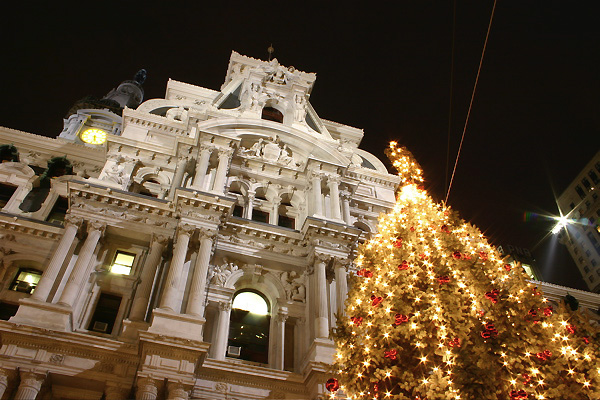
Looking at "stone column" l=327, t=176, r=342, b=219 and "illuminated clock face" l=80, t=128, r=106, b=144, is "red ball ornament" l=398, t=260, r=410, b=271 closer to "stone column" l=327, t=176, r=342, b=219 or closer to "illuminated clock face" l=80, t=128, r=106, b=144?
"stone column" l=327, t=176, r=342, b=219

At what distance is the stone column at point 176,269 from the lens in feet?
59.0

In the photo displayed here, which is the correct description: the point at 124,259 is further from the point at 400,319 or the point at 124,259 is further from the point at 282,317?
the point at 400,319

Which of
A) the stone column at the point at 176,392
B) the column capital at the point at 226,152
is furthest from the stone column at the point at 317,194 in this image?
the stone column at the point at 176,392

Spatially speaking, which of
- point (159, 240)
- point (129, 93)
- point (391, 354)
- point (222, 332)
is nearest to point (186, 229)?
point (159, 240)

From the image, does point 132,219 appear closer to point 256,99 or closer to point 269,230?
point 269,230

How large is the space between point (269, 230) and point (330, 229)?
289 cm

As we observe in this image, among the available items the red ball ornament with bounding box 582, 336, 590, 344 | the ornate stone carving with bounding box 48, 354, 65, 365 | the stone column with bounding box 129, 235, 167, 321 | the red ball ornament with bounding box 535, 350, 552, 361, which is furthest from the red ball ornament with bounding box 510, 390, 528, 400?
the ornate stone carving with bounding box 48, 354, 65, 365

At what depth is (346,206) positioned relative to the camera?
26.8 m

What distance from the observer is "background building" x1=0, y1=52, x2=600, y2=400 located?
1625 centimetres

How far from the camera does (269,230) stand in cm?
2288

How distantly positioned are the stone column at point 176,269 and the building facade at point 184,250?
2.1 inches

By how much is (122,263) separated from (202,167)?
19.9 feet

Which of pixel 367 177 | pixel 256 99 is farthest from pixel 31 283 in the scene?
pixel 367 177

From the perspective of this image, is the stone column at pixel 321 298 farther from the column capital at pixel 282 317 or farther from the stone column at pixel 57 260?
the stone column at pixel 57 260
